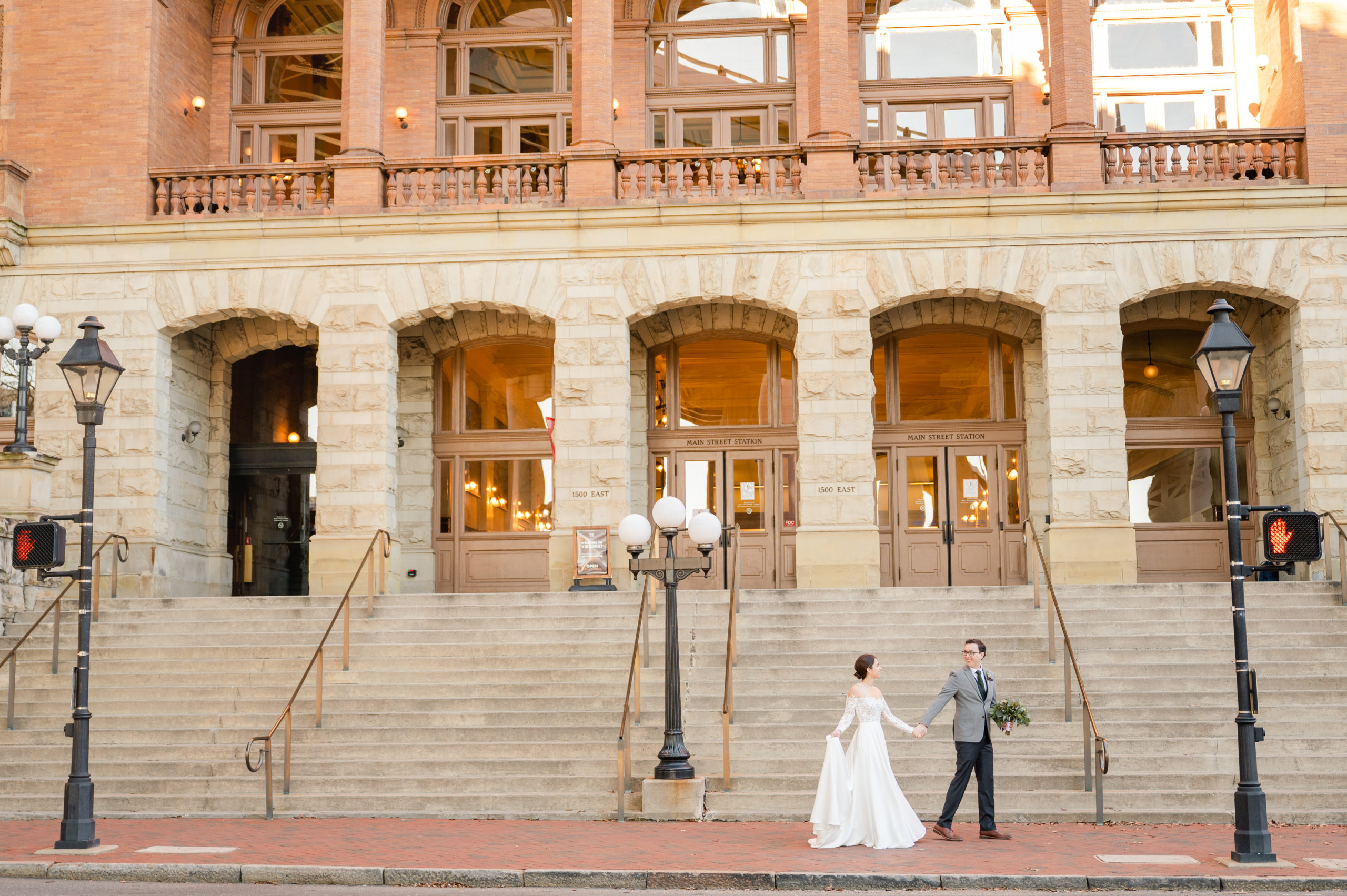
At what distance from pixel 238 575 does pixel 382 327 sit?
6.37 metres

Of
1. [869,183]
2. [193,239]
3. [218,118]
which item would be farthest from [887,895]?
[218,118]

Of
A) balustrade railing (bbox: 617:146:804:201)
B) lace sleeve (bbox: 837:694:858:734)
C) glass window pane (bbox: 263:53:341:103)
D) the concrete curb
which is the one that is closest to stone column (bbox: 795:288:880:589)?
balustrade railing (bbox: 617:146:804:201)

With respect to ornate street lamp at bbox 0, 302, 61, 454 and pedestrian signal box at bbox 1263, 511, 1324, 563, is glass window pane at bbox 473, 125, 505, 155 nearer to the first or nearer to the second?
ornate street lamp at bbox 0, 302, 61, 454

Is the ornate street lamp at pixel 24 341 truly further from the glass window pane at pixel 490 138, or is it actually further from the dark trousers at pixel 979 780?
the dark trousers at pixel 979 780

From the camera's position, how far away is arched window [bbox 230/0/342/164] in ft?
82.1

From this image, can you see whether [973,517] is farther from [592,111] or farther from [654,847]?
[654,847]

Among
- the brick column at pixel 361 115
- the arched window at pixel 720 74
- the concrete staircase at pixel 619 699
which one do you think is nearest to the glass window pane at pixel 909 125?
the arched window at pixel 720 74

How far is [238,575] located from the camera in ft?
81.8

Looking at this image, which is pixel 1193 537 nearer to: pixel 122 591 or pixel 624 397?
pixel 624 397

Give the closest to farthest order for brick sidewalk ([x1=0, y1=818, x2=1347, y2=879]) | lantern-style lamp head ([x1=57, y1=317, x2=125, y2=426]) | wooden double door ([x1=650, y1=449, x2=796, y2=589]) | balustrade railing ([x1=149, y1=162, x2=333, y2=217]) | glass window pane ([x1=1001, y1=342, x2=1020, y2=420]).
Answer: brick sidewalk ([x1=0, y1=818, x2=1347, y2=879]) < lantern-style lamp head ([x1=57, y1=317, x2=125, y2=426]) < balustrade railing ([x1=149, y1=162, x2=333, y2=217]) < wooden double door ([x1=650, y1=449, x2=796, y2=589]) < glass window pane ([x1=1001, y1=342, x2=1020, y2=420])

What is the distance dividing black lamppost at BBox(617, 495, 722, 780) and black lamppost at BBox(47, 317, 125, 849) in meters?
4.89

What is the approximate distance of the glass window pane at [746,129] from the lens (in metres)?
24.7

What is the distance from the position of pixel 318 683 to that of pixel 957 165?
12.9m

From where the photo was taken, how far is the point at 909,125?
24.5 m
